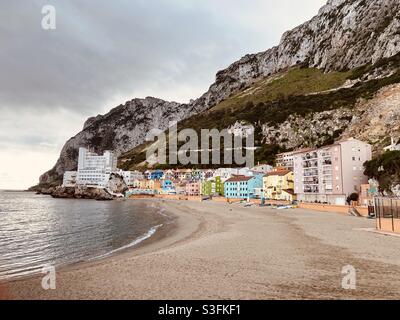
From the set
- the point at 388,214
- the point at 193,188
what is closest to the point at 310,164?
the point at 388,214

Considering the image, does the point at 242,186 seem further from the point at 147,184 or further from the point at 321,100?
the point at 147,184

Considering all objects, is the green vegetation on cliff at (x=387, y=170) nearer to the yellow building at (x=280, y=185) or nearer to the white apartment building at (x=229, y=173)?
the yellow building at (x=280, y=185)

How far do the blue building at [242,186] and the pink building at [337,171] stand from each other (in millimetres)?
27820

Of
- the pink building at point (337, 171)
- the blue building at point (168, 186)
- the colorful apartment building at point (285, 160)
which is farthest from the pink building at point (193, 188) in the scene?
the pink building at point (337, 171)

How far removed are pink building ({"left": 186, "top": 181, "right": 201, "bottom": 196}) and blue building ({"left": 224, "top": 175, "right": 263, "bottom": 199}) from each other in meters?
25.4

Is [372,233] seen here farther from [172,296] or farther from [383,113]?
[383,113]

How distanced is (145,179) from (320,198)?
5091 inches

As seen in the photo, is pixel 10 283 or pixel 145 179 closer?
pixel 10 283

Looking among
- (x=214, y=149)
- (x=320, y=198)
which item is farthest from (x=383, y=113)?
(x=214, y=149)

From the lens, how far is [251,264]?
695 inches

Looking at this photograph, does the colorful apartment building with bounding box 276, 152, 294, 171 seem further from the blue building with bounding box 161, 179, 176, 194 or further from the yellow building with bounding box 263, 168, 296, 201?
the blue building with bounding box 161, 179, 176, 194

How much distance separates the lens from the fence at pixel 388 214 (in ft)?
103

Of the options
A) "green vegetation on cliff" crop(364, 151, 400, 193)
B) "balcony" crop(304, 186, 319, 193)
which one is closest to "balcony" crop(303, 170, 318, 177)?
"balcony" crop(304, 186, 319, 193)

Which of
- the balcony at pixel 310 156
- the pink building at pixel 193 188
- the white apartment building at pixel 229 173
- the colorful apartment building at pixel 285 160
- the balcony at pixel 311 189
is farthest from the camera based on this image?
the pink building at pixel 193 188
